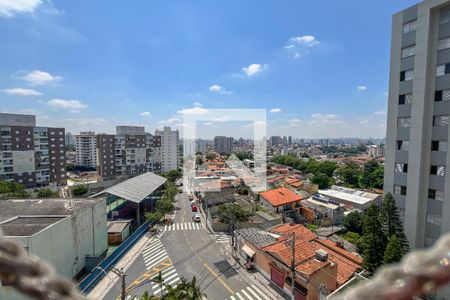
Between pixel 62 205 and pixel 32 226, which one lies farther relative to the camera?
pixel 62 205

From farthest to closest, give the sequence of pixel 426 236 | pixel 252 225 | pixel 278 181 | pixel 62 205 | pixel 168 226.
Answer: pixel 278 181 → pixel 168 226 → pixel 252 225 → pixel 62 205 → pixel 426 236

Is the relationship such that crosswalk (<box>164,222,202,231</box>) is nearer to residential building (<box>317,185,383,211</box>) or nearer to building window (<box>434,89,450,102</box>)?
residential building (<box>317,185,383,211</box>)

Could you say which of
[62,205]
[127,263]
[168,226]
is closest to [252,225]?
[168,226]

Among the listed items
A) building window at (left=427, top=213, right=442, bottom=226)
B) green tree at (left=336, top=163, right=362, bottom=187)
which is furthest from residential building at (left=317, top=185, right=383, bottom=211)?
building window at (left=427, top=213, right=442, bottom=226)

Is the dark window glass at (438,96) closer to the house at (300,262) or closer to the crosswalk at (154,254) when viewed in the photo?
the house at (300,262)

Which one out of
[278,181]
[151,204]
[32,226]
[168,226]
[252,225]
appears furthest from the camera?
[278,181]

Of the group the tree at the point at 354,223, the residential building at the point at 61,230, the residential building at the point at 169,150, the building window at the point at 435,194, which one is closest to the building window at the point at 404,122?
the building window at the point at 435,194

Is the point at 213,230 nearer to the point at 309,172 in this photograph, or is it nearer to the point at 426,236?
the point at 426,236
